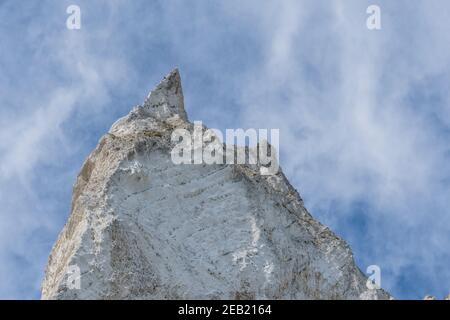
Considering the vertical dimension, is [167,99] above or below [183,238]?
above

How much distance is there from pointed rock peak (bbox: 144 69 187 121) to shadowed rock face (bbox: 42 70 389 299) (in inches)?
175

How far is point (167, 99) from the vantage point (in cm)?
5919

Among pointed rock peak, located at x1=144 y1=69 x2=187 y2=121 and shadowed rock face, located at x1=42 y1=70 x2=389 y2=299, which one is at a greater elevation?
pointed rock peak, located at x1=144 y1=69 x2=187 y2=121

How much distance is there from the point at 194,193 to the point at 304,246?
4.45 metres

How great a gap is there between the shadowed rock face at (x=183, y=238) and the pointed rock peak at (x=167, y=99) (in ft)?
14.6

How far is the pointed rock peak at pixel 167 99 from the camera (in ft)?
191

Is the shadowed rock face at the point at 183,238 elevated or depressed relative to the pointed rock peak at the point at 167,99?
depressed

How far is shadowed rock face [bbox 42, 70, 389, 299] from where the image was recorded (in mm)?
45781

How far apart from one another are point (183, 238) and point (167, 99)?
12.3m

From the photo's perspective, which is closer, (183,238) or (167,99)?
(183,238)

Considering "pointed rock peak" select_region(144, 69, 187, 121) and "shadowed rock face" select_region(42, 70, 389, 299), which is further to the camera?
"pointed rock peak" select_region(144, 69, 187, 121)

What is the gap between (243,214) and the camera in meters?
49.6

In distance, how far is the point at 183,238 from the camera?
48.2 m
